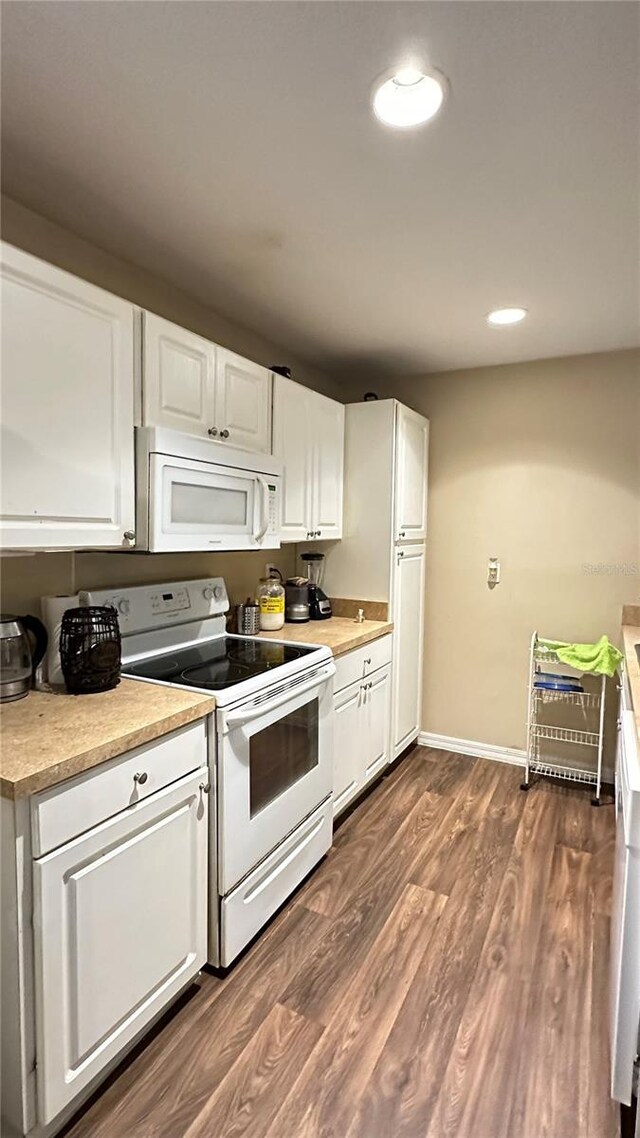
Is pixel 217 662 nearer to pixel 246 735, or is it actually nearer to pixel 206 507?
pixel 246 735

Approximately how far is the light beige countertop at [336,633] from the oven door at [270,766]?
0.20m

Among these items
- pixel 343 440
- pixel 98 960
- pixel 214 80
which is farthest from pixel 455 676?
pixel 214 80

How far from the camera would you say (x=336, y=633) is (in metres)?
2.55

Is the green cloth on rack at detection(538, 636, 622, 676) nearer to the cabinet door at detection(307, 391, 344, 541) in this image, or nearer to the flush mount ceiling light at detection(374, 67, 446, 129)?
the cabinet door at detection(307, 391, 344, 541)

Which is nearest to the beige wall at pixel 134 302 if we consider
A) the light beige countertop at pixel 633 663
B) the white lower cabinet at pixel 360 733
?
the white lower cabinet at pixel 360 733

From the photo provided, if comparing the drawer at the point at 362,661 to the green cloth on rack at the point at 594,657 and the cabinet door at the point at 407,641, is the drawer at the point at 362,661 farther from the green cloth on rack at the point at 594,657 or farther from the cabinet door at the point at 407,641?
the green cloth on rack at the point at 594,657

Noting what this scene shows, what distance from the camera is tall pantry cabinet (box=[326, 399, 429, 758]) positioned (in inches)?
113

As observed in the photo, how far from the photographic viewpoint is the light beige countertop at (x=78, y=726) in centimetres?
111

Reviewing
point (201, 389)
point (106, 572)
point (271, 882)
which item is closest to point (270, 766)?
point (271, 882)

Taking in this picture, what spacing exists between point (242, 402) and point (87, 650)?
45.2 inches

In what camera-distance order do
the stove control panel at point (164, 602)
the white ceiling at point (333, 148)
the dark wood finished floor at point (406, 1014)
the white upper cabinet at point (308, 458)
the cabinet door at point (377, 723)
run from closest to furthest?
the white ceiling at point (333, 148), the dark wood finished floor at point (406, 1014), the stove control panel at point (164, 602), the white upper cabinet at point (308, 458), the cabinet door at point (377, 723)

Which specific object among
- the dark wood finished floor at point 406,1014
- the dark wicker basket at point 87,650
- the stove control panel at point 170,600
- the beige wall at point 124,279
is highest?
the beige wall at point 124,279

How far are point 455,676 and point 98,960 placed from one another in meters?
2.52

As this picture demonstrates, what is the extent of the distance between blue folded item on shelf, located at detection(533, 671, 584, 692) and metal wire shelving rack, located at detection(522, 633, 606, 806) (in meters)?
0.03
